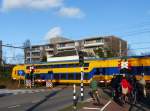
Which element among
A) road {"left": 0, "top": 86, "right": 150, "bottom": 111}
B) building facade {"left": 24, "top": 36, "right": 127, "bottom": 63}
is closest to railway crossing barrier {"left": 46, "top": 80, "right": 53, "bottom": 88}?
road {"left": 0, "top": 86, "right": 150, "bottom": 111}

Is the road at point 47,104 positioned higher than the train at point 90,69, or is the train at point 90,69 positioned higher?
the train at point 90,69

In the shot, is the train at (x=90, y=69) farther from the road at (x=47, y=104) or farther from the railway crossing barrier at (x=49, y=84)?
the road at (x=47, y=104)

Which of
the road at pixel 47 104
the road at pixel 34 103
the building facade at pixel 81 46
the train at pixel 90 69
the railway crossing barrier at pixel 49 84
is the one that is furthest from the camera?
the building facade at pixel 81 46

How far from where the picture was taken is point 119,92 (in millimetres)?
28484

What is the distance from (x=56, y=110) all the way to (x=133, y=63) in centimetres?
2871

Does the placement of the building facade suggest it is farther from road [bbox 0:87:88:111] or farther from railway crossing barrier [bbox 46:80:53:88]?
road [bbox 0:87:88:111]

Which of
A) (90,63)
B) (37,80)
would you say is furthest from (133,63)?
(37,80)

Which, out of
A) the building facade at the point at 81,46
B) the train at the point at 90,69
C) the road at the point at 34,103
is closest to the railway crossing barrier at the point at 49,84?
the train at the point at 90,69

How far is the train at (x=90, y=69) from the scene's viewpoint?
158 ft

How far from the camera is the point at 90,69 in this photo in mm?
55438

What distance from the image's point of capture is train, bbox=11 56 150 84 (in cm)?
4828

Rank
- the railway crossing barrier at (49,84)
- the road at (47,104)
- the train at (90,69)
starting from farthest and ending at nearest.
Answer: the railway crossing barrier at (49,84) < the train at (90,69) < the road at (47,104)

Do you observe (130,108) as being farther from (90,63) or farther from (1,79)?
(1,79)

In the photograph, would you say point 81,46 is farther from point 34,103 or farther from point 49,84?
point 34,103
